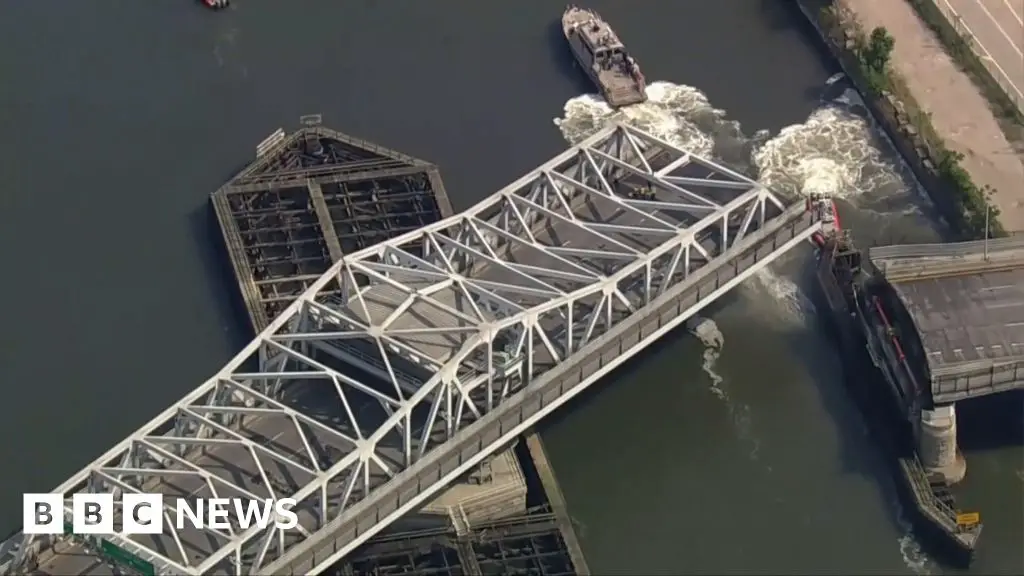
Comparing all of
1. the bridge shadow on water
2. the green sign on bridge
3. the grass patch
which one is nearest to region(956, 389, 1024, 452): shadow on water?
the grass patch

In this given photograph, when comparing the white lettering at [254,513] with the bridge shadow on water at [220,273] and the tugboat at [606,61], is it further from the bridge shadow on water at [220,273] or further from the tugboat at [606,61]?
the tugboat at [606,61]

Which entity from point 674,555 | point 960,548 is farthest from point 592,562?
point 960,548

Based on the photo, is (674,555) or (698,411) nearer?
(674,555)

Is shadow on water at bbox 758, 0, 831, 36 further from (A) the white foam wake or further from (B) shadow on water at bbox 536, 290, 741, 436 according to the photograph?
(B) shadow on water at bbox 536, 290, 741, 436

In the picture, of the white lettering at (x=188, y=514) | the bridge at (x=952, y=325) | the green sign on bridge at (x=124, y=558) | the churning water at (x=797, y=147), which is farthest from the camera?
the churning water at (x=797, y=147)

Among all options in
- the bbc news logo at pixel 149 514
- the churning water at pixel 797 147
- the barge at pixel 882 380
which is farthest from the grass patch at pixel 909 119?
the bbc news logo at pixel 149 514

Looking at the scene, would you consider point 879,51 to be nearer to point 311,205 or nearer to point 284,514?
point 311,205

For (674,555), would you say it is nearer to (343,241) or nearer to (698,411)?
(698,411)
